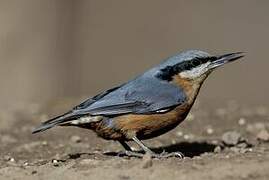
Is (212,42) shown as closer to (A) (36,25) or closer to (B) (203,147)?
(A) (36,25)

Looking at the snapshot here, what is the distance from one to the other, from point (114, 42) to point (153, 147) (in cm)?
1145

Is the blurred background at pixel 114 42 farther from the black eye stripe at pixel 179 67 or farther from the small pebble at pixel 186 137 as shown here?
the black eye stripe at pixel 179 67

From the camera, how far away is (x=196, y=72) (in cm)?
965

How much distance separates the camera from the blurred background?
1591 cm

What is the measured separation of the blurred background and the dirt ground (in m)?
1.96

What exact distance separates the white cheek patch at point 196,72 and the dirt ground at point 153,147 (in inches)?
33.5

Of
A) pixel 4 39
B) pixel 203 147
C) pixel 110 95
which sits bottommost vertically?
pixel 203 147

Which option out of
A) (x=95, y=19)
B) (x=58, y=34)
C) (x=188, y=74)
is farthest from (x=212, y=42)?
(x=188, y=74)

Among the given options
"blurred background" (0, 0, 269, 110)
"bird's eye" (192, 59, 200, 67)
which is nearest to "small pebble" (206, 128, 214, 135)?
"bird's eye" (192, 59, 200, 67)

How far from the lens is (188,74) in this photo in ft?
31.8

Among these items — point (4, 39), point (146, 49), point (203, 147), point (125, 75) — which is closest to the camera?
point (203, 147)

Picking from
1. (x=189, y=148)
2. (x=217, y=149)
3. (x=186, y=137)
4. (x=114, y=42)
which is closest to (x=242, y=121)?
(x=186, y=137)

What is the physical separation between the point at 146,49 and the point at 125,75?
2064 millimetres

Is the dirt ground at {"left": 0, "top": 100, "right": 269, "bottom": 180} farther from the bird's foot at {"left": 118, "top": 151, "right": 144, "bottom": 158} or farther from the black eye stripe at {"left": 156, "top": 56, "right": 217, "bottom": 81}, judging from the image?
the black eye stripe at {"left": 156, "top": 56, "right": 217, "bottom": 81}
